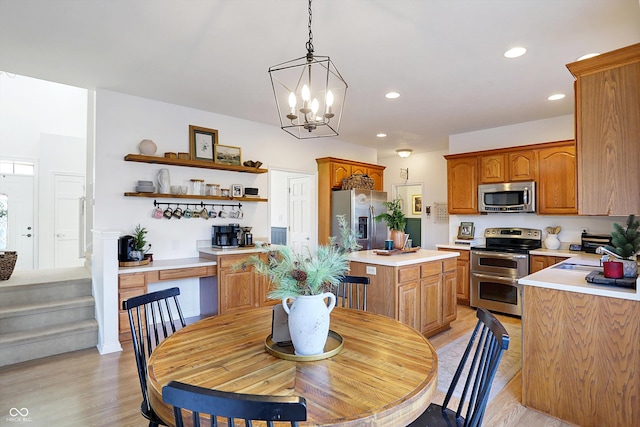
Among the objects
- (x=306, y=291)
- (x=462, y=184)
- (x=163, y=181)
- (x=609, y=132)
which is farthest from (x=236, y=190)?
(x=609, y=132)

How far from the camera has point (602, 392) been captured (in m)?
2.07

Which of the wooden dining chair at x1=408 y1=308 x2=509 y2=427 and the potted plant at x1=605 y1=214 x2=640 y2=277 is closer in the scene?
the wooden dining chair at x1=408 y1=308 x2=509 y2=427

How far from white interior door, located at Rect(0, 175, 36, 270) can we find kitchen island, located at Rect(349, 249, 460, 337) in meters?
5.91

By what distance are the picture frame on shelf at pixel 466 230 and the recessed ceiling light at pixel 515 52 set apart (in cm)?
307

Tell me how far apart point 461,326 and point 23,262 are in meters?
7.08

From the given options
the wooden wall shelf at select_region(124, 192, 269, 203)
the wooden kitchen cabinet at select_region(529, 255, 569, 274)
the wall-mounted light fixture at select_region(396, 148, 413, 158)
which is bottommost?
the wooden kitchen cabinet at select_region(529, 255, 569, 274)

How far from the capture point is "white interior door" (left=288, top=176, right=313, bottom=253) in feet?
19.3

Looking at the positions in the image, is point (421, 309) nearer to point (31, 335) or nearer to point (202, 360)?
point (202, 360)

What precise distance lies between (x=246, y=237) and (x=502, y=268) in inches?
135

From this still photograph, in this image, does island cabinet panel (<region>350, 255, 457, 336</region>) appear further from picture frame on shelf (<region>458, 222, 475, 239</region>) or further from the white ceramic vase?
the white ceramic vase

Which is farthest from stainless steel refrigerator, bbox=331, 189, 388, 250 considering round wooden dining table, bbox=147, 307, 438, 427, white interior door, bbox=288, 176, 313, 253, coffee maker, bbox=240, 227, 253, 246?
round wooden dining table, bbox=147, 307, 438, 427

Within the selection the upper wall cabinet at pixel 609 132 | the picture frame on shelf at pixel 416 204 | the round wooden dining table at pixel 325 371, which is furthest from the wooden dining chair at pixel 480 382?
the picture frame on shelf at pixel 416 204

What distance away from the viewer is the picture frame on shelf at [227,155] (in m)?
4.57

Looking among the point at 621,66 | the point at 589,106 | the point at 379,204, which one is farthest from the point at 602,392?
the point at 379,204
